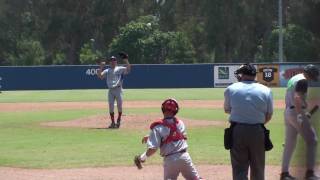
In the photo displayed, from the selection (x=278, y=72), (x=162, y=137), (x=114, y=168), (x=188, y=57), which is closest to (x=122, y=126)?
(x=114, y=168)

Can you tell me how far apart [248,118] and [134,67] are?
3845 cm

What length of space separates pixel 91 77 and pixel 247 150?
3950 cm

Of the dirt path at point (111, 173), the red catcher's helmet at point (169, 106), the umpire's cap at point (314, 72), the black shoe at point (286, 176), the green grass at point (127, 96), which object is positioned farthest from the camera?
the green grass at point (127, 96)

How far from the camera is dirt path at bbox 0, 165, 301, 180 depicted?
9.88 metres

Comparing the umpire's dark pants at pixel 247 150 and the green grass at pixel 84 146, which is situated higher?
the umpire's dark pants at pixel 247 150

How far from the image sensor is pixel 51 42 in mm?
83062

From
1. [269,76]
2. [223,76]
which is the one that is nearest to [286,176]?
[269,76]

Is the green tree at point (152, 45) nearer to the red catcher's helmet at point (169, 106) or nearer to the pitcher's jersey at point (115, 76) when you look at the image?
the pitcher's jersey at point (115, 76)

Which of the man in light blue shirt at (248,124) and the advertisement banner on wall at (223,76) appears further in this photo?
the advertisement banner on wall at (223,76)

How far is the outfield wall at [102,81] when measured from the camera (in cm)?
4478

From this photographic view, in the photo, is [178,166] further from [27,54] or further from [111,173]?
[27,54]

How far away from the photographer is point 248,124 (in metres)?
7.00

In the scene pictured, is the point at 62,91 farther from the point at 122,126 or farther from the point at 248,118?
the point at 248,118

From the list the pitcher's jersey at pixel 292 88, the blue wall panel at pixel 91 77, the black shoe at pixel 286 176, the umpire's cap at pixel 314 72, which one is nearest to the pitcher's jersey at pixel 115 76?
the pitcher's jersey at pixel 292 88
